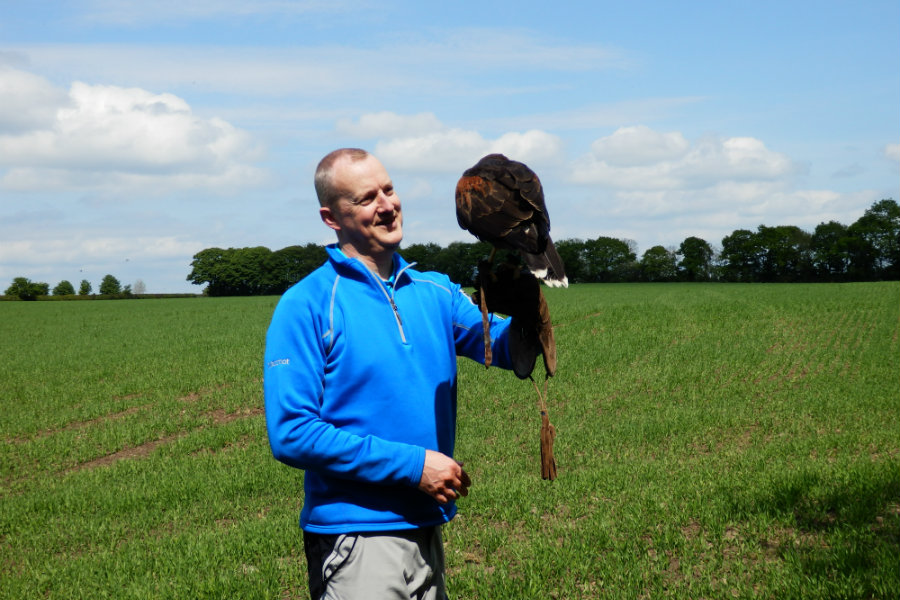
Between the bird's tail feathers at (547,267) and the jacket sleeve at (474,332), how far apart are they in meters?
0.47

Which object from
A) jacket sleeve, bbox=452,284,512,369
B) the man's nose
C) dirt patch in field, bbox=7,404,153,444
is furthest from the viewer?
dirt patch in field, bbox=7,404,153,444

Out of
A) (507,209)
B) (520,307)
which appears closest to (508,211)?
(507,209)

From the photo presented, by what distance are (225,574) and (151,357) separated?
19.9 meters

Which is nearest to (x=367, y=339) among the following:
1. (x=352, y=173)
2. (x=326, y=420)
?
(x=326, y=420)

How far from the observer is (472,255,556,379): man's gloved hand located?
11.0 feet

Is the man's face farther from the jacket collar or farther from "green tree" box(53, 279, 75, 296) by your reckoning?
"green tree" box(53, 279, 75, 296)

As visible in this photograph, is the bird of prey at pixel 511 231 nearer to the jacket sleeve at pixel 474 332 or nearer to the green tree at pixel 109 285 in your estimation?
the jacket sleeve at pixel 474 332

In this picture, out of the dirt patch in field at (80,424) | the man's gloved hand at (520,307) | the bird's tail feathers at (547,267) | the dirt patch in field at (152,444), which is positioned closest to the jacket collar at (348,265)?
the man's gloved hand at (520,307)

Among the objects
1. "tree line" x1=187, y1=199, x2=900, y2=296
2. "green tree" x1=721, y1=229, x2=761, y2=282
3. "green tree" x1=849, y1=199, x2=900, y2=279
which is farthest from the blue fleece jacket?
"green tree" x1=721, y1=229, x2=761, y2=282

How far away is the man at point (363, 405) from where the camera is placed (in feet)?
10.2

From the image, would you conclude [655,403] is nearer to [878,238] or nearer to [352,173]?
[352,173]

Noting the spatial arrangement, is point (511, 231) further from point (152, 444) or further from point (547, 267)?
point (152, 444)

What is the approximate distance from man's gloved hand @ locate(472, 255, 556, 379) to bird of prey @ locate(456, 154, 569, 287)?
0.08m

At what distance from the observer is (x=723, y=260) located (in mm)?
116750
